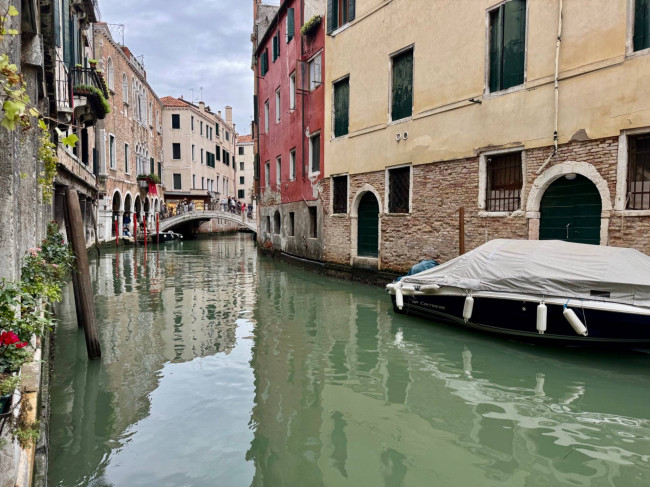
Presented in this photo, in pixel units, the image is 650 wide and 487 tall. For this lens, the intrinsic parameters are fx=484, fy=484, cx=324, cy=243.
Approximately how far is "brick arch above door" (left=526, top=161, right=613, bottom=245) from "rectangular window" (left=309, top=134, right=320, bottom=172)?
8028 millimetres

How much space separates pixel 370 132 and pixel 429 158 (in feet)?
7.58

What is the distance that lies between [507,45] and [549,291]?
4915mm

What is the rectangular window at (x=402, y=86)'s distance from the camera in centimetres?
1082

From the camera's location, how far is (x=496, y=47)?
→ 877 cm

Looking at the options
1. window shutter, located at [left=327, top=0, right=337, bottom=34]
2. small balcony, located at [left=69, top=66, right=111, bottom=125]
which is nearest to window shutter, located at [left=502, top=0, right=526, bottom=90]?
window shutter, located at [left=327, top=0, right=337, bottom=34]

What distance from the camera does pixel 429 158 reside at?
1020 cm

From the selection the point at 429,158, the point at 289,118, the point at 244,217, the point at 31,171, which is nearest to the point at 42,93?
the point at 31,171

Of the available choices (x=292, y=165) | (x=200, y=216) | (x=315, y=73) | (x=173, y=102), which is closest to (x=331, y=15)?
(x=315, y=73)

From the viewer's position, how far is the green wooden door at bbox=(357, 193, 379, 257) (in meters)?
12.1

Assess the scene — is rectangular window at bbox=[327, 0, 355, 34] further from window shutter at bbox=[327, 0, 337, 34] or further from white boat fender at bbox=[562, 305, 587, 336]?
white boat fender at bbox=[562, 305, 587, 336]

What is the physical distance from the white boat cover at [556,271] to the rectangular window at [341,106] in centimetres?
709

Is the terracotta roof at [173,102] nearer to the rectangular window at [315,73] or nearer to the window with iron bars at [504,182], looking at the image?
the rectangular window at [315,73]

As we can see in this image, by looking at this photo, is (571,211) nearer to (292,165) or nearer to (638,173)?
(638,173)

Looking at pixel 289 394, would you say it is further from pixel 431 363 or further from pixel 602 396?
pixel 602 396
